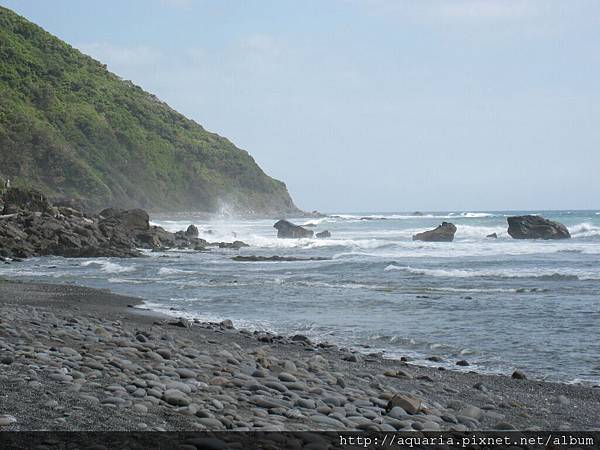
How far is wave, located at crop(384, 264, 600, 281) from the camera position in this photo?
21.0 m

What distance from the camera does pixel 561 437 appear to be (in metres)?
5.91

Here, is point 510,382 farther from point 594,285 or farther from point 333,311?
point 594,285

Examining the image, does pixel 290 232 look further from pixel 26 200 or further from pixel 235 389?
pixel 235 389

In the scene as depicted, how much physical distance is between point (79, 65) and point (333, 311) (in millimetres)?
87005

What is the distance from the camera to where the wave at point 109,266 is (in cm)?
2453

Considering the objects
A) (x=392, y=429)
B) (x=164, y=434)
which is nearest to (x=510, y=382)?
(x=392, y=429)

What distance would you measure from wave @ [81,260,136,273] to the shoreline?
14236 millimetres

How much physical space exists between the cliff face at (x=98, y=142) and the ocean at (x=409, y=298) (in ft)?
133

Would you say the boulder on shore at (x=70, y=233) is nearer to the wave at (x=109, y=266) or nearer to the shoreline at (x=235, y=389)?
the wave at (x=109, y=266)

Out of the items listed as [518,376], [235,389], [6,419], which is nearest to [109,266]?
[518,376]

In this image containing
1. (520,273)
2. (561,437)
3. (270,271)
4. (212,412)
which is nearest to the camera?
(212,412)

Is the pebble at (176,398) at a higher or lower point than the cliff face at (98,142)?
lower

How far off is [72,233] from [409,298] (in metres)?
19.6

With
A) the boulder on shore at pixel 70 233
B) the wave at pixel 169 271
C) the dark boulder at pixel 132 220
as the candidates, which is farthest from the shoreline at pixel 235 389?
the dark boulder at pixel 132 220
